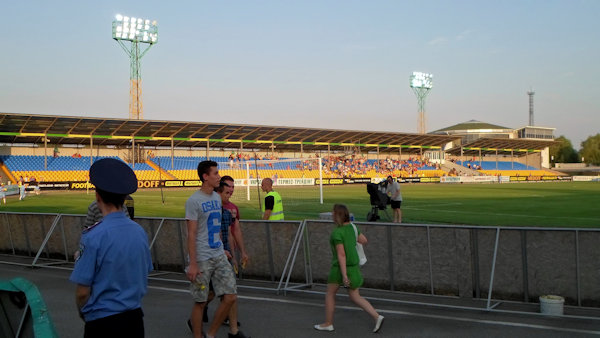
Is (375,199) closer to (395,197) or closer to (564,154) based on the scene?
(395,197)

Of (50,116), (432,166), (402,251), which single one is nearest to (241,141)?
(50,116)

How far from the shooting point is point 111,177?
3.58 metres

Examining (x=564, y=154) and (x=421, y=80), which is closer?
(x=421, y=80)

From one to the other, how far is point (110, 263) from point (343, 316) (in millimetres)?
5184

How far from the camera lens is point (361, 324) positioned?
770cm

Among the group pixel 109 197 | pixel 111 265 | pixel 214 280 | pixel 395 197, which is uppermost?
pixel 109 197

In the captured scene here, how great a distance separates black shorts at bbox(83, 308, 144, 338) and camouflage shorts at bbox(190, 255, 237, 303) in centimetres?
273

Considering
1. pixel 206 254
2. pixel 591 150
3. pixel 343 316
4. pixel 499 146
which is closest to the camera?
pixel 206 254

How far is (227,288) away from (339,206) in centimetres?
171

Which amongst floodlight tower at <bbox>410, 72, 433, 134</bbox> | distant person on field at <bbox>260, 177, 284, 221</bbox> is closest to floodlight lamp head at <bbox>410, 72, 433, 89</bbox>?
floodlight tower at <bbox>410, 72, 433, 134</bbox>

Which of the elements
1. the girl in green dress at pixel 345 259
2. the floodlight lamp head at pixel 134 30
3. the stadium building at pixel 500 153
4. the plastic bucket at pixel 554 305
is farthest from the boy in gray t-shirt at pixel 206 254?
the stadium building at pixel 500 153

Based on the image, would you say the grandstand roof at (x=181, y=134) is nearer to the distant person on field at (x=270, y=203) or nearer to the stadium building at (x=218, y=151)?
the stadium building at (x=218, y=151)

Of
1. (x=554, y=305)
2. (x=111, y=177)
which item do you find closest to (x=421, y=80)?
(x=554, y=305)

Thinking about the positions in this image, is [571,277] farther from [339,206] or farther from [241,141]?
[241,141]
